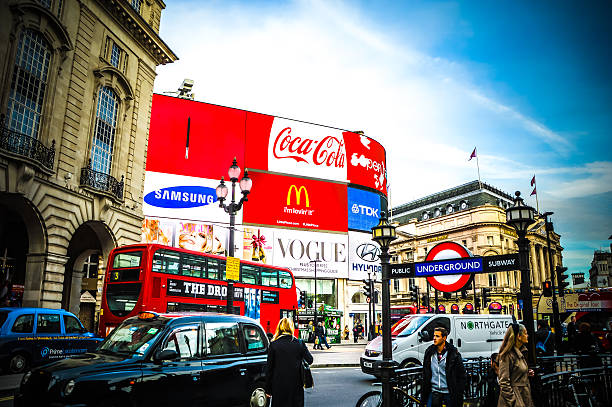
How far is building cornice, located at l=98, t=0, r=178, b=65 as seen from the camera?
23.2m

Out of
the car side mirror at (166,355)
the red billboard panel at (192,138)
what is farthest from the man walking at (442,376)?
the red billboard panel at (192,138)

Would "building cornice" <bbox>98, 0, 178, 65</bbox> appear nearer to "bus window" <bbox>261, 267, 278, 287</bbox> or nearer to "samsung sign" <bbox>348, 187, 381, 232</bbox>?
"bus window" <bbox>261, 267, 278, 287</bbox>

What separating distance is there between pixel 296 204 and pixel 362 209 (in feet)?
28.2

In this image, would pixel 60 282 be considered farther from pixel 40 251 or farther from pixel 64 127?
pixel 64 127

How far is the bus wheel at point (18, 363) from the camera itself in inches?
473

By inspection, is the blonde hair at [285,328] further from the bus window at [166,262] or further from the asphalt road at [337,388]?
the bus window at [166,262]

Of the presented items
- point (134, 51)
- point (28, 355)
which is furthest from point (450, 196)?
point (28, 355)

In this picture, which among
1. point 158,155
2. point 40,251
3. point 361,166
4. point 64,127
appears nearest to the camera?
point 40,251

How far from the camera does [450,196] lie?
78438 mm

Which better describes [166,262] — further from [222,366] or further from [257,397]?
[222,366]

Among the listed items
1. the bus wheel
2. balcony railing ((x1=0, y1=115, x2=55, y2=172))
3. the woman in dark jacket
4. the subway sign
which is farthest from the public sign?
balcony railing ((x1=0, y1=115, x2=55, y2=172))

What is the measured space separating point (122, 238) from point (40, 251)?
502 cm

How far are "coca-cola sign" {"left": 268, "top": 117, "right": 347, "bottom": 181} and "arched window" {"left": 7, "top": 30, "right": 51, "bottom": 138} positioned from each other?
25.8m

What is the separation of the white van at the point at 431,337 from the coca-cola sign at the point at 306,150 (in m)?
31.9
